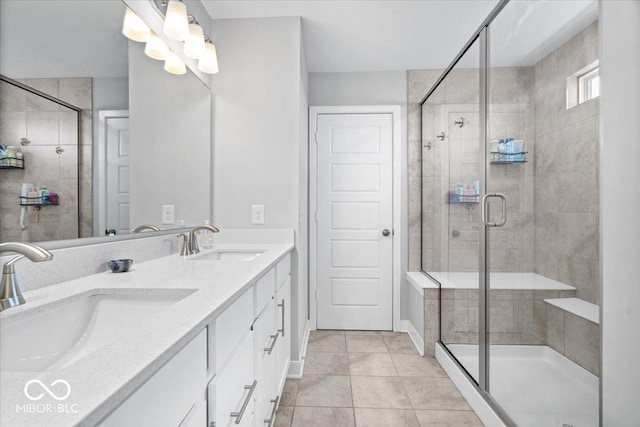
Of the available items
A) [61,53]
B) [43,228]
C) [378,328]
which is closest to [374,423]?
[378,328]

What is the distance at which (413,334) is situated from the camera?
9.76 feet

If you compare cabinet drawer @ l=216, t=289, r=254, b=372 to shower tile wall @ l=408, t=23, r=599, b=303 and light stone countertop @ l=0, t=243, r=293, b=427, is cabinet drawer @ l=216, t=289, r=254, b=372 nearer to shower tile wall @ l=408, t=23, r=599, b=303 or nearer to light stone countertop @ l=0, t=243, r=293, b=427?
light stone countertop @ l=0, t=243, r=293, b=427

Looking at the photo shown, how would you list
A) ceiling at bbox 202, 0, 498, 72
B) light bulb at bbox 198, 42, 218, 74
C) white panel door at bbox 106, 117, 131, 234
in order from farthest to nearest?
ceiling at bbox 202, 0, 498, 72 → light bulb at bbox 198, 42, 218, 74 → white panel door at bbox 106, 117, 131, 234

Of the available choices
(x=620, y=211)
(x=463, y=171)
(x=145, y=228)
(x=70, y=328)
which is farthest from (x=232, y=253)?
(x=620, y=211)

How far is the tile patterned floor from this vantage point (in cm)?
181

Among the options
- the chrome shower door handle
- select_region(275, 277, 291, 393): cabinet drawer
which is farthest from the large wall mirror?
the chrome shower door handle

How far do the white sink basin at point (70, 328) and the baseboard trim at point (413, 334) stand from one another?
7.45 ft

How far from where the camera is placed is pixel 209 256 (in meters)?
1.89

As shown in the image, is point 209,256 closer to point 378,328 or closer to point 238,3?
point 238,3

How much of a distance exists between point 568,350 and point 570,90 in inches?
36.7

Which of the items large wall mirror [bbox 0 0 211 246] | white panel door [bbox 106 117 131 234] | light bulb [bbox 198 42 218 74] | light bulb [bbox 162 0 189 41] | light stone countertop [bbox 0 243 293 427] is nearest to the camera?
light stone countertop [bbox 0 243 293 427]

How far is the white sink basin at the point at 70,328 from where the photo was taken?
27.4 inches

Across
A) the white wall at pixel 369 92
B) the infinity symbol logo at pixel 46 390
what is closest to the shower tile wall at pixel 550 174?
the white wall at pixel 369 92

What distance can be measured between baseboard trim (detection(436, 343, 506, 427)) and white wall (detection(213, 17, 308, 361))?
105 centimetres
